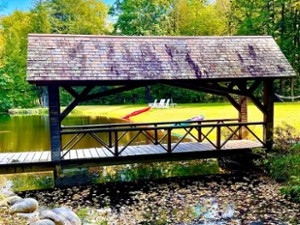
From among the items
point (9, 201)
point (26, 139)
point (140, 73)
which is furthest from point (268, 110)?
point (26, 139)

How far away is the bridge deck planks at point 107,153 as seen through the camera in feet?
30.8

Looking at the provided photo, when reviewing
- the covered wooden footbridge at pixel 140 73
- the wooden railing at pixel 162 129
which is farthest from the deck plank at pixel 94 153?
the wooden railing at pixel 162 129

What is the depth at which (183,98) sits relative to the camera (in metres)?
34.6

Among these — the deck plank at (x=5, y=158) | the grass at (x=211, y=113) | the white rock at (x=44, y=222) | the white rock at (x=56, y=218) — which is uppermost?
the grass at (x=211, y=113)

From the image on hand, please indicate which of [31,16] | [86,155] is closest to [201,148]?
[86,155]

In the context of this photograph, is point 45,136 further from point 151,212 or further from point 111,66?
point 151,212

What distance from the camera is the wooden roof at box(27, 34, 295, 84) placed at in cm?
933

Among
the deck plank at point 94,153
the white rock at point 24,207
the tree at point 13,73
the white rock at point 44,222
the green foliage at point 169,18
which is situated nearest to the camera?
the white rock at point 44,222

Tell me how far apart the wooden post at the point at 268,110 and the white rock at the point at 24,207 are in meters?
7.10

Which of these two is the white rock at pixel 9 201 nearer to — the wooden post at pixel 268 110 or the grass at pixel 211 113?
the wooden post at pixel 268 110

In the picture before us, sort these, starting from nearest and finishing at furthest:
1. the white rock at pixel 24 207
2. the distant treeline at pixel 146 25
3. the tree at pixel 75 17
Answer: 1. the white rock at pixel 24 207
2. the distant treeline at pixel 146 25
3. the tree at pixel 75 17

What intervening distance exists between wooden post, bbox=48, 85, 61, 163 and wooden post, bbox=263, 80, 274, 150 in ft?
20.5

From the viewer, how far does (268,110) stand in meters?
10.7

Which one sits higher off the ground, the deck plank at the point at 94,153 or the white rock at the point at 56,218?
the deck plank at the point at 94,153
